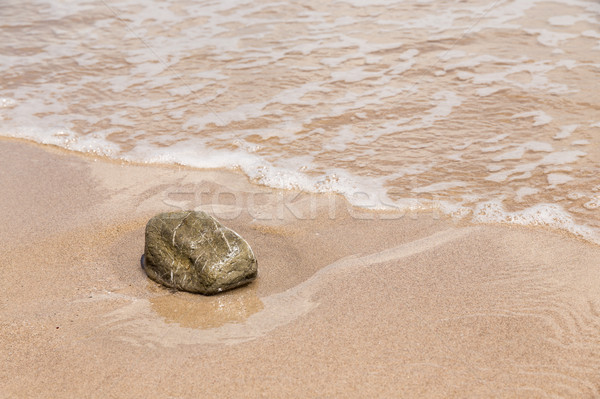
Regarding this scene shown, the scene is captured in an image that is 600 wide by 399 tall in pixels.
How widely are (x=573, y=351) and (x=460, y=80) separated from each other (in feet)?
11.2

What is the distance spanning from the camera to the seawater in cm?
392

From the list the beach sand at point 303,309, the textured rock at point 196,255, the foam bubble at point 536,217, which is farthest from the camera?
the foam bubble at point 536,217

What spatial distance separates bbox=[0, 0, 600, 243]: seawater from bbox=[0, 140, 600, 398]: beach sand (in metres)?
0.46

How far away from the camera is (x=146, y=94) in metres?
5.39

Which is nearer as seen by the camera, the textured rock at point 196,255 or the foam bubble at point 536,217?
the textured rock at point 196,255

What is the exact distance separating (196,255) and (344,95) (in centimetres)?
283

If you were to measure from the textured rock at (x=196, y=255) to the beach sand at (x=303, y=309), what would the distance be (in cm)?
7

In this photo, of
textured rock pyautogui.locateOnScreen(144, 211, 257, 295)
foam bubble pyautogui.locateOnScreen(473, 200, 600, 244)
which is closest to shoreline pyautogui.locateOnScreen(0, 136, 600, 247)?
foam bubble pyautogui.locateOnScreen(473, 200, 600, 244)

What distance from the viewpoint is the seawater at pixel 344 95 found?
12.9 ft

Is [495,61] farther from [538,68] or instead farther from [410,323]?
[410,323]

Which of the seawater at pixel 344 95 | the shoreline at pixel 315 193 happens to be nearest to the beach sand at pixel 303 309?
the shoreline at pixel 315 193

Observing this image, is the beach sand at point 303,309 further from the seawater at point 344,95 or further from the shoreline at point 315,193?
the seawater at point 344,95

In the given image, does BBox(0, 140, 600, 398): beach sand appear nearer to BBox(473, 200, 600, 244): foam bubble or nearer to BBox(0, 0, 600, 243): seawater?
BBox(473, 200, 600, 244): foam bubble

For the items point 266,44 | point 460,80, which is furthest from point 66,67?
Answer: point 460,80
